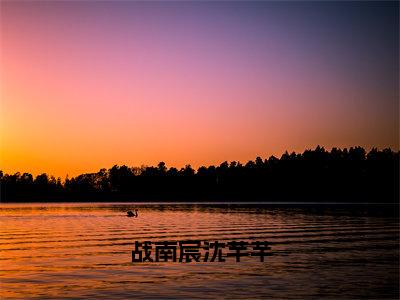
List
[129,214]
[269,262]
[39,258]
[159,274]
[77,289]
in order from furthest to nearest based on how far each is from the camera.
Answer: [129,214], [39,258], [269,262], [159,274], [77,289]

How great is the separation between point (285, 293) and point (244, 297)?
2.37 metres

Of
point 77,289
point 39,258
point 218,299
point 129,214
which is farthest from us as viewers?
point 129,214

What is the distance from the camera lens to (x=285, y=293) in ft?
98.5

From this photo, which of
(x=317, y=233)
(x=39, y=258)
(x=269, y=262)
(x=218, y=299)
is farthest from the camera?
(x=317, y=233)

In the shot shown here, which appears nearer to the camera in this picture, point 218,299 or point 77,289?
point 218,299

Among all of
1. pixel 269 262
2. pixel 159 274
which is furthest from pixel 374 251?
pixel 159 274

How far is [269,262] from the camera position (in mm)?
41688

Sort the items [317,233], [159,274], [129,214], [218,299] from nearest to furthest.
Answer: [218,299] → [159,274] → [317,233] → [129,214]

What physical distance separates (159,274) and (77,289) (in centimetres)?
638

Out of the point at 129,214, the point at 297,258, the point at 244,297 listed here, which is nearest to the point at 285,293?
the point at 244,297

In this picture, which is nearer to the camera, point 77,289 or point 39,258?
point 77,289

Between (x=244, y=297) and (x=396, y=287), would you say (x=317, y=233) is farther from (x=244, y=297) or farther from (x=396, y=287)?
(x=244, y=297)

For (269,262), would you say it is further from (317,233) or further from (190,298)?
(317,233)

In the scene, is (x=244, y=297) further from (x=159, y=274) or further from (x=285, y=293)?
(x=159, y=274)
